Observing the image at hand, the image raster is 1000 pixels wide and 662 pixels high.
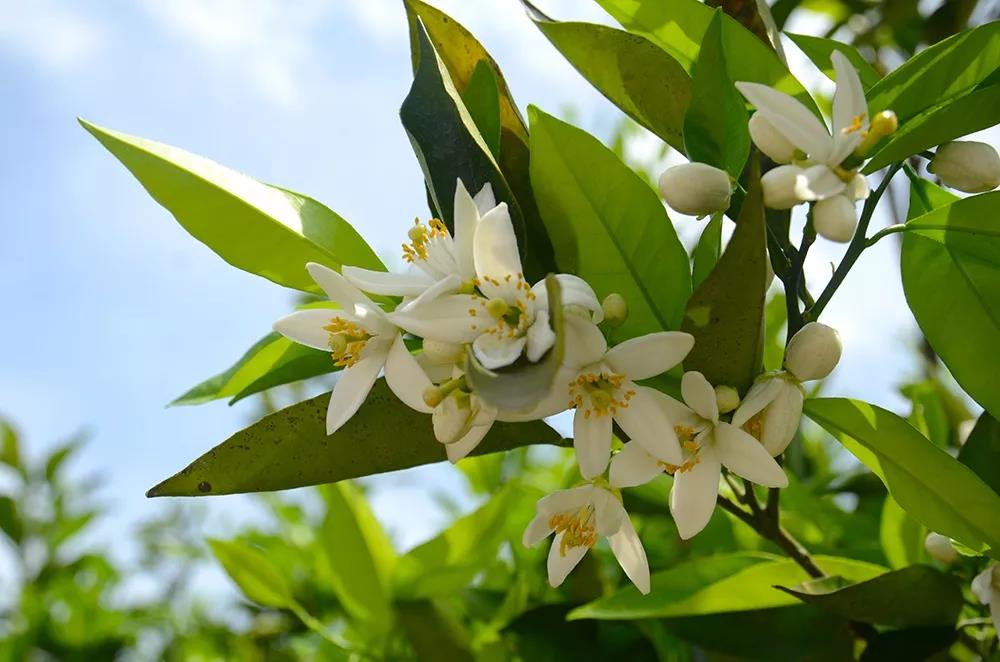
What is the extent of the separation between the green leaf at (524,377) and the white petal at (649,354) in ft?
0.31

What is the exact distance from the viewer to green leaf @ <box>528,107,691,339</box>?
630 mm

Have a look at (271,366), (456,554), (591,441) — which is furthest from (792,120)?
(456,554)

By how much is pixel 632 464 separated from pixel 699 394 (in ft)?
0.21

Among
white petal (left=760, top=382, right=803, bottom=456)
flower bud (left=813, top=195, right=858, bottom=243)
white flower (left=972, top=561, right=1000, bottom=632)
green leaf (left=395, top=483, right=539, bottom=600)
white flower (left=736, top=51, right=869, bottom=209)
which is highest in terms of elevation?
white flower (left=736, top=51, right=869, bottom=209)

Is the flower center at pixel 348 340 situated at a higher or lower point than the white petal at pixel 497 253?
lower

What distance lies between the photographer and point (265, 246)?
0.68 m

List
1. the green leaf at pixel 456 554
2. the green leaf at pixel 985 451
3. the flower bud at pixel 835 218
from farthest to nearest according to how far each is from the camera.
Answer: the green leaf at pixel 456 554 < the green leaf at pixel 985 451 < the flower bud at pixel 835 218

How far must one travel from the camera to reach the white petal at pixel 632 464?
1.98 feet

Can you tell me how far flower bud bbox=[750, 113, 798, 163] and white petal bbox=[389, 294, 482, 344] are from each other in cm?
20

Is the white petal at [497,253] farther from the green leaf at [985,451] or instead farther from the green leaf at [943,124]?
the green leaf at [985,451]

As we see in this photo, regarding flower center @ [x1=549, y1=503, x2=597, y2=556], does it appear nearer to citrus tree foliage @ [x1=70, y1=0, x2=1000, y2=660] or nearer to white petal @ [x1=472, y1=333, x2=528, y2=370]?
citrus tree foliage @ [x1=70, y1=0, x2=1000, y2=660]

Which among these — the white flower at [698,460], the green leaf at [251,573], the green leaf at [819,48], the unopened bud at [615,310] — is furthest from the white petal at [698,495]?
the green leaf at [251,573]

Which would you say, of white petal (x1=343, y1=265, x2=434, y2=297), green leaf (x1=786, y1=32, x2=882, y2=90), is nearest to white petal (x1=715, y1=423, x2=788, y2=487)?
white petal (x1=343, y1=265, x2=434, y2=297)

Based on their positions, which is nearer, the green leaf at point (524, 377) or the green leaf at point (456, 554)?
the green leaf at point (524, 377)
